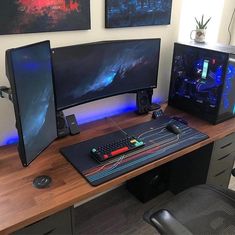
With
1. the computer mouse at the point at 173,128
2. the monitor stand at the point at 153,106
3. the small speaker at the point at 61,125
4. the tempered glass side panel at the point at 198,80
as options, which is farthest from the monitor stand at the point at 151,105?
the small speaker at the point at 61,125

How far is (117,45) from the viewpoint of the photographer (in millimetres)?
1609

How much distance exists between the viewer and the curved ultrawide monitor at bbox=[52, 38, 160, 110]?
1448mm

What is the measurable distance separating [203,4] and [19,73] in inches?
67.6

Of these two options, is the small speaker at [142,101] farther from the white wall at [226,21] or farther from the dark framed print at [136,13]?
the white wall at [226,21]

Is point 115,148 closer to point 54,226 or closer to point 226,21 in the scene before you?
point 54,226

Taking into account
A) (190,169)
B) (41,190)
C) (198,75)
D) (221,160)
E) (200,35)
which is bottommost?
(190,169)

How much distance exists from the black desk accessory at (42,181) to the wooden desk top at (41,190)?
0.8 inches

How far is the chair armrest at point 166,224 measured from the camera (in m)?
1.11

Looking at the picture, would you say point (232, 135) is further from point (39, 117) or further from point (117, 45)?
point (39, 117)

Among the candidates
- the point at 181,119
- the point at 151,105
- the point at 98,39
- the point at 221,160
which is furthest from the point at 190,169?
the point at 98,39

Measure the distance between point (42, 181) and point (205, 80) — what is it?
1.19 metres

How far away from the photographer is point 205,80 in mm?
1782

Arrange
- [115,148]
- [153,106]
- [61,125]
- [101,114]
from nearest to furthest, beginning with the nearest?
[115,148] < [61,125] < [101,114] < [153,106]

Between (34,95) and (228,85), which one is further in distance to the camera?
(228,85)
